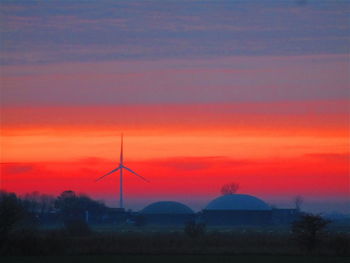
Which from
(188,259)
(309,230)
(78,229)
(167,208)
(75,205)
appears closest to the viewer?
(188,259)

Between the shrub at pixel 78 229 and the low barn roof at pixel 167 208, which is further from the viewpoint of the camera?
the low barn roof at pixel 167 208

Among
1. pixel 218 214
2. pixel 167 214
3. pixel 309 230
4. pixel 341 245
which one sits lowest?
pixel 341 245

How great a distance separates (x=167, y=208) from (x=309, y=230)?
395ft

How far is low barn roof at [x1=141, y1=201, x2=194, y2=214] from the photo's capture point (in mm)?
175125

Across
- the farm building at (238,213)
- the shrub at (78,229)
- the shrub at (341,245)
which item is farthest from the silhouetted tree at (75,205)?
the shrub at (341,245)

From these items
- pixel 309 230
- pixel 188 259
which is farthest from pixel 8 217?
pixel 309 230

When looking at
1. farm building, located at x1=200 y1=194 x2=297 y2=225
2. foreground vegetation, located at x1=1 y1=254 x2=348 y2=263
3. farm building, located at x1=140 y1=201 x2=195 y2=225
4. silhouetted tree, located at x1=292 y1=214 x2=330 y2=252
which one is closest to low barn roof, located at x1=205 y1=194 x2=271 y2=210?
farm building, located at x1=200 y1=194 x2=297 y2=225

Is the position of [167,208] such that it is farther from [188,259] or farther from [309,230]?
[188,259]

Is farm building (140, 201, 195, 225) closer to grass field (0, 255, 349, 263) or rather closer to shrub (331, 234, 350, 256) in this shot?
shrub (331, 234, 350, 256)

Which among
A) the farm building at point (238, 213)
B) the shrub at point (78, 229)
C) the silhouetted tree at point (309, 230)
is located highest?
the farm building at point (238, 213)

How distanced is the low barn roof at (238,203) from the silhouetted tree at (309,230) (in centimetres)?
11057

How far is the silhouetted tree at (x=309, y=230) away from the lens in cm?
5747

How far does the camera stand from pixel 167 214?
174000 millimetres

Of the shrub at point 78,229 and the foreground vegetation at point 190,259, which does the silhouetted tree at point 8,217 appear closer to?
the foreground vegetation at point 190,259
